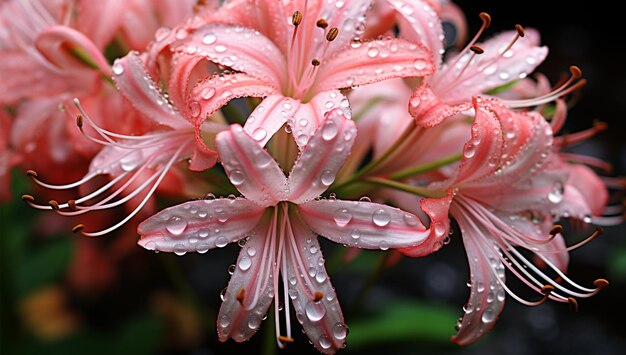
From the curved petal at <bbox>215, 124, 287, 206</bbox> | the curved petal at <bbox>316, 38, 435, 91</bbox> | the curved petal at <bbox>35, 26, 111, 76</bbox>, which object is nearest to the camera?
the curved petal at <bbox>215, 124, 287, 206</bbox>

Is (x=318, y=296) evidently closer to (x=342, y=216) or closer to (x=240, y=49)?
(x=342, y=216)

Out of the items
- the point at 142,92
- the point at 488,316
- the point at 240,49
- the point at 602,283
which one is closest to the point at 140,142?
the point at 142,92

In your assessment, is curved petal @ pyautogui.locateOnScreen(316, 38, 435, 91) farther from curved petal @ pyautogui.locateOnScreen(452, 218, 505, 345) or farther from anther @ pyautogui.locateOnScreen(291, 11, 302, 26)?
curved petal @ pyautogui.locateOnScreen(452, 218, 505, 345)

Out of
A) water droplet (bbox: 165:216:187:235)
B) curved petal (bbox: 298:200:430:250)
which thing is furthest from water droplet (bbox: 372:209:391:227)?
water droplet (bbox: 165:216:187:235)

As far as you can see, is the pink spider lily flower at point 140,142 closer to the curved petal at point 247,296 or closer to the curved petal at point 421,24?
the curved petal at point 247,296

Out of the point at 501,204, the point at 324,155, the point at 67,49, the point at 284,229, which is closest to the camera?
the point at 324,155

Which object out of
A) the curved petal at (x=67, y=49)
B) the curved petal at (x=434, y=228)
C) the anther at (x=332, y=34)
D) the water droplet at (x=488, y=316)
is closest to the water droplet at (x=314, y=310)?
the curved petal at (x=434, y=228)

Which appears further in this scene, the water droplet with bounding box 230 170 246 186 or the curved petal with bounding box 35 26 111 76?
the curved petal with bounding box 35 26 111 76
